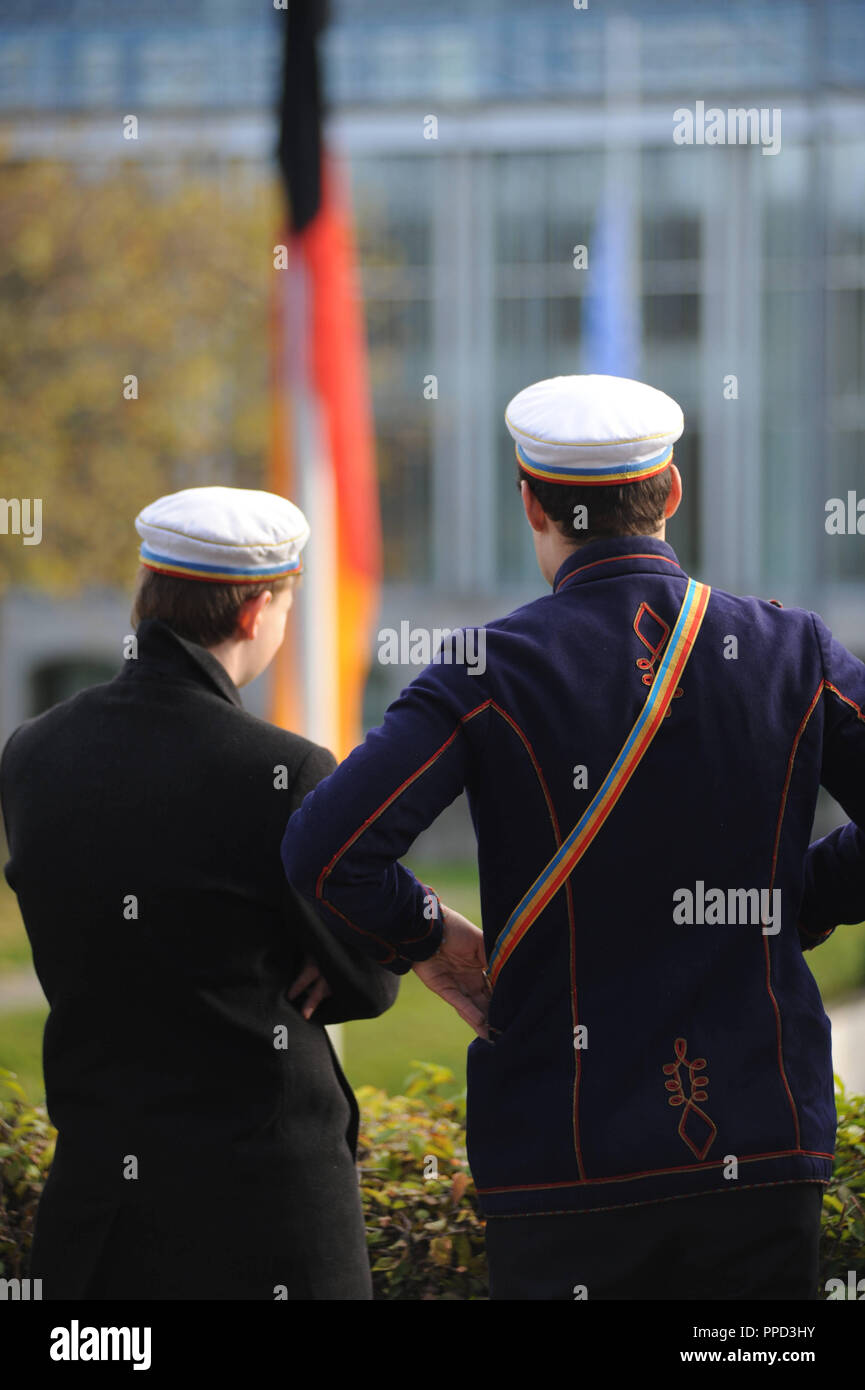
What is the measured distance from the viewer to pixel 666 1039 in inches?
85.0

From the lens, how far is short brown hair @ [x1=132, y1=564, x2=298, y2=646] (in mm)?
2562

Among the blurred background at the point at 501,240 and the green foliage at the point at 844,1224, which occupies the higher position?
the blurred background at the point at 501,240

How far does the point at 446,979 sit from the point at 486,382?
23167mm

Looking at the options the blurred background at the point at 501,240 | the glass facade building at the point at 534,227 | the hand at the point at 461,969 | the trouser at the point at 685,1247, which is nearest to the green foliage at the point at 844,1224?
the trouser at the point at 685,1247

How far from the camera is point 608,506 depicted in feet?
7.57

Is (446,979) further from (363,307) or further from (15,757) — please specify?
(363,307)

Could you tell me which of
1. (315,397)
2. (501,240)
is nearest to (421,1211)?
(315,397)

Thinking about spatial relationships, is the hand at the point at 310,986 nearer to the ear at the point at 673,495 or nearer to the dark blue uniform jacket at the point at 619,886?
the dark blue uniform jacket at the point at 619,886

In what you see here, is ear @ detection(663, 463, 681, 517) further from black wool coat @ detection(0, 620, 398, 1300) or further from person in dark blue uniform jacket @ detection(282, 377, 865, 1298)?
black wool coat @ detection(0, 620, 398, 1300)

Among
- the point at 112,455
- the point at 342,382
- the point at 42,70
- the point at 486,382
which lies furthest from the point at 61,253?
the point at 342,382

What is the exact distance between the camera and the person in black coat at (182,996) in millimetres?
2408

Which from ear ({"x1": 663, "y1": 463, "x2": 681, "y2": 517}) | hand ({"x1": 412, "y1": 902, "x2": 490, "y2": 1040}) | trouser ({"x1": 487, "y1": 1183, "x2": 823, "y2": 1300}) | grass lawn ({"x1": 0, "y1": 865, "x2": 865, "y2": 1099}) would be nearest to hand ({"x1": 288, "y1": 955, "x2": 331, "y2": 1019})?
hand ({"x1": 412, "y1": 902, "x2": 490, "y2": 1040})

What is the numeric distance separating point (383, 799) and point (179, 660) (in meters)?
0.53

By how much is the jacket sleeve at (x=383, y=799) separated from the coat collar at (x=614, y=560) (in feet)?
0.80
